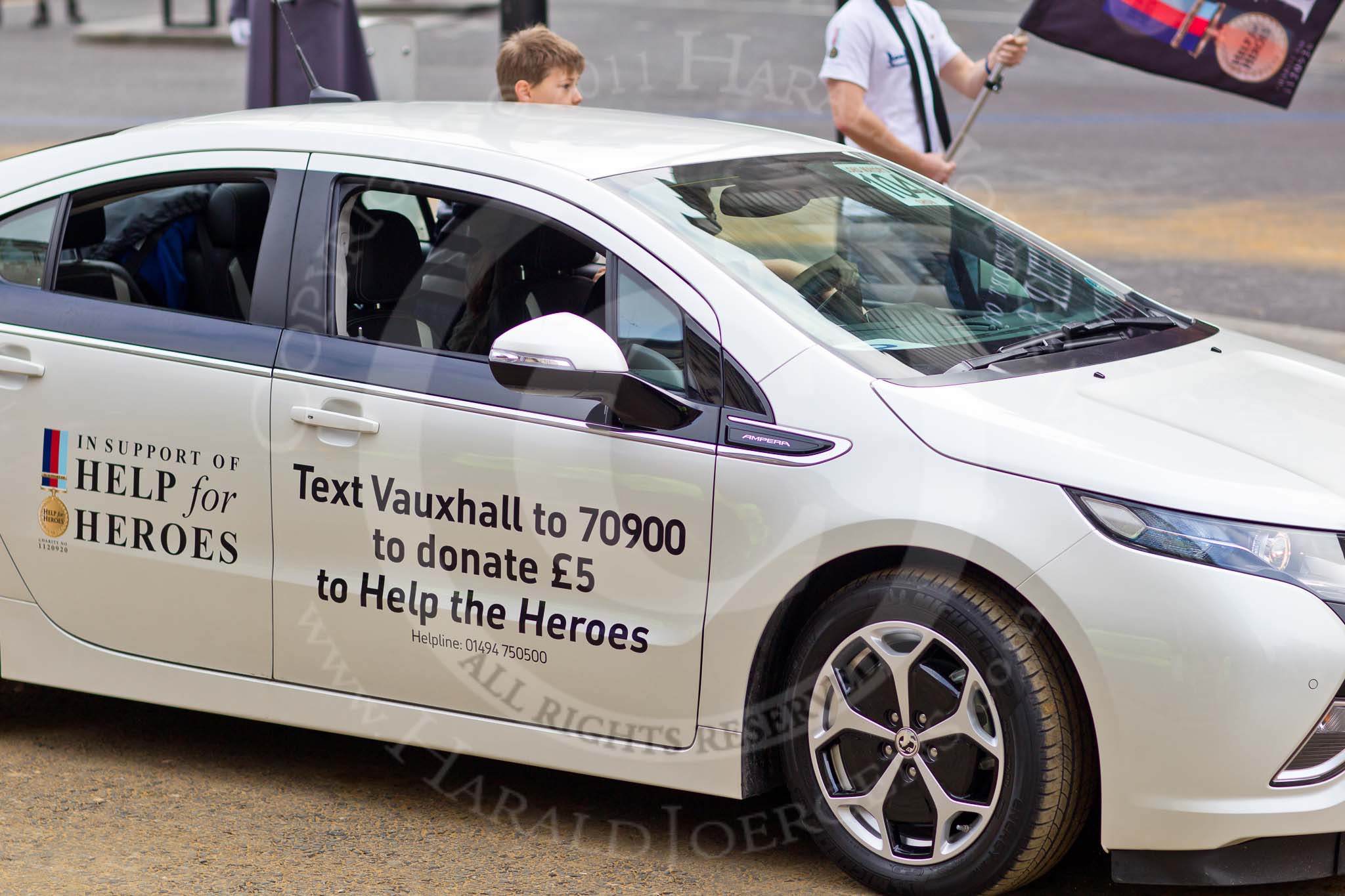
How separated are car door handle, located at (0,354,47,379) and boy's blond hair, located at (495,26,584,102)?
2.29m

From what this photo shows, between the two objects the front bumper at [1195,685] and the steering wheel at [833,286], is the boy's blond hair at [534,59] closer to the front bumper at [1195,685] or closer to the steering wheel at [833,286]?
the steering wheel at [833,286]

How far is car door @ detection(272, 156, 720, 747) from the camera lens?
3666 millimetres

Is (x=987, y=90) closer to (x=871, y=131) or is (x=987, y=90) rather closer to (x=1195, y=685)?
(x=871, y=131)

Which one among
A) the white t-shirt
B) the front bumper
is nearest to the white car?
the front bumper

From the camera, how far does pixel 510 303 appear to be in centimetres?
419

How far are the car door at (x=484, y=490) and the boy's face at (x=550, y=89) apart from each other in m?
1.99

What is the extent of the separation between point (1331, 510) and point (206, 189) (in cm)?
309

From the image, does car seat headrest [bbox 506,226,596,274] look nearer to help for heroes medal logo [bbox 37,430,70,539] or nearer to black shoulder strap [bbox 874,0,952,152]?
help for heroes medal logo [bbox 37,430,70,539]

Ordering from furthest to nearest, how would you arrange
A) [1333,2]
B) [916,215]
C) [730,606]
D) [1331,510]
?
[1333,2] < [916,215] < [730,606] < [1331,510]

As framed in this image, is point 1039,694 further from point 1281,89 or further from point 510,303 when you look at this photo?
point 1281,89

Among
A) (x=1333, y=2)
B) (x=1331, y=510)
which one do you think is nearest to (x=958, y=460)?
(x=1331, y=510)

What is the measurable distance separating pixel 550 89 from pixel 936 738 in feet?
10.7

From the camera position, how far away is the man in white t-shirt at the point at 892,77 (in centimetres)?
679

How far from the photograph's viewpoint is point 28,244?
4.41 metres
